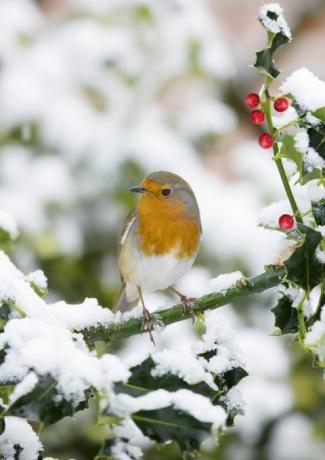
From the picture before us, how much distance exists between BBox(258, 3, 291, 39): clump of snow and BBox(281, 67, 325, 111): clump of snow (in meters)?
0.05

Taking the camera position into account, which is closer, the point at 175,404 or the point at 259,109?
the point at 175,404

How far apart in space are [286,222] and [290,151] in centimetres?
14

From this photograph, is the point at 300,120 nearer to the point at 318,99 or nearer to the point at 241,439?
the point at 318,99

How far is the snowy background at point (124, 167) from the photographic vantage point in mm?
3254

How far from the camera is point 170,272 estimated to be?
6.88 feet

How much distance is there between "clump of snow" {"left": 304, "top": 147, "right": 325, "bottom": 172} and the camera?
2.89 feet

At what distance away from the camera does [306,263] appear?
0.92m

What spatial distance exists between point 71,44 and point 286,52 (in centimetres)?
177

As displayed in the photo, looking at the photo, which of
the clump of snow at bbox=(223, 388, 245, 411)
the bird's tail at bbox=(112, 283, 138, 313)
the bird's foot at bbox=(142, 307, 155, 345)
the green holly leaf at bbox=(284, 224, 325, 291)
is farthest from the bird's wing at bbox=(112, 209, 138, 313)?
the green holly leaf at bbox=(284, 224, 325, 291)

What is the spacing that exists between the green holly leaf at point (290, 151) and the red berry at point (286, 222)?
0.13 metres

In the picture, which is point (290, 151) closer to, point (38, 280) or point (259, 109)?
point (259, 109)

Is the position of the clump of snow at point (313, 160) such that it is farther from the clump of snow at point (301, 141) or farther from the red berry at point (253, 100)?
the red berry at point (253, 100)

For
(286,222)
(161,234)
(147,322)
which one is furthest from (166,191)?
(286,222)

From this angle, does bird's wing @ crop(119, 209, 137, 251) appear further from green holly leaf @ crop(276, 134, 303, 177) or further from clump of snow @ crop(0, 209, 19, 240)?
green holly leaf @ crop(276, 134, 303, 177)
